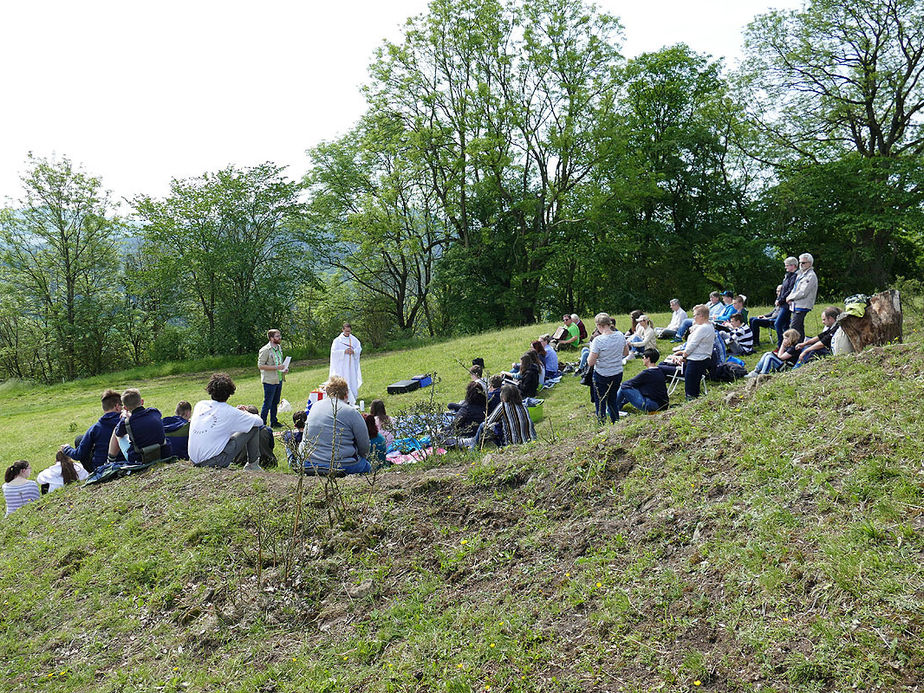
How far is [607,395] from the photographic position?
816cm

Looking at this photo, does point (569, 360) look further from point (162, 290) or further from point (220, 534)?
point (162, 290)

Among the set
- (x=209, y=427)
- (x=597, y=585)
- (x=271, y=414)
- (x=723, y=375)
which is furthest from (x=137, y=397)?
(x=723, y=375)

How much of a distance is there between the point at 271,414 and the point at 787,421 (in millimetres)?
9410

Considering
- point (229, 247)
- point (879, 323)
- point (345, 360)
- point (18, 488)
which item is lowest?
point (18, 488)

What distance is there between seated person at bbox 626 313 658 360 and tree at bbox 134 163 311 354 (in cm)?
2313

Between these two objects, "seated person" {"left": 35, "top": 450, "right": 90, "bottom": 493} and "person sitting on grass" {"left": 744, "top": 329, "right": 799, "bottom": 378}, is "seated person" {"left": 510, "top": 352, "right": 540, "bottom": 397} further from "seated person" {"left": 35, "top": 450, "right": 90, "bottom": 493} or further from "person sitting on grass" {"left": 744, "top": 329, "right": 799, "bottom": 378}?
"seated person" {"left": 35, "top": 450, "right": 90, "bottom": 493}

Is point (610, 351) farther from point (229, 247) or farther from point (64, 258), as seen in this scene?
point (64, 258)

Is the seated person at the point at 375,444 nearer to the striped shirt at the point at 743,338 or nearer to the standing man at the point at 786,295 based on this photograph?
the standing man at the point at 786,295

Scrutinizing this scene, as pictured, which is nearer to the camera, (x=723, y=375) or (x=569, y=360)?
(x=723, y=375)

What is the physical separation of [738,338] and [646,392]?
547cm

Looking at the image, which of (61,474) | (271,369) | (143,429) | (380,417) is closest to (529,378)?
(380,417)

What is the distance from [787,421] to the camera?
182 inches

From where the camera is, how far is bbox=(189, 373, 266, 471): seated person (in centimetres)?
681

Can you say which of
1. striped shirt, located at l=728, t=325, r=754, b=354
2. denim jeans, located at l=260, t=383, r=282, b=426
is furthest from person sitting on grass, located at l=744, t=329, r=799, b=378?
denim jeans, located at l=260, t=383, r=282, b=426
